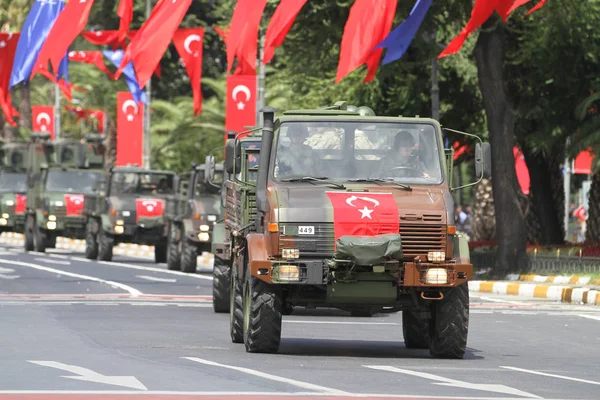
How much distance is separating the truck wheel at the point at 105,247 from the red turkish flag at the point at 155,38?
1132 cm

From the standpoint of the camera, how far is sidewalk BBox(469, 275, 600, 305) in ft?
89.5

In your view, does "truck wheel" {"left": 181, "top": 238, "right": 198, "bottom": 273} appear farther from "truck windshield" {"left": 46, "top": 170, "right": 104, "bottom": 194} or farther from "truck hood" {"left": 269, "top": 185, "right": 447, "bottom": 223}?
"truck hood" {"left": 269, "top": 185, "right": 447, "bottom": 223}

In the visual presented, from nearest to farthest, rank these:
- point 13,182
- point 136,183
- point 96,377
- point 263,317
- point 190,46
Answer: point 96,377
point 263,317
point 190,46
point 136,183
point 13,182

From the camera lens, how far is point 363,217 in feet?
50.2

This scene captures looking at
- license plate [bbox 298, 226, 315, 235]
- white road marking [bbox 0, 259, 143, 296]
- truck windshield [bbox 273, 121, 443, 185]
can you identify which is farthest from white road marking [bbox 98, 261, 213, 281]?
license plate [bbox 298, 226, 315, 235]

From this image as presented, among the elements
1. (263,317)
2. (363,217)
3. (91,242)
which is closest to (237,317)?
(263,317)

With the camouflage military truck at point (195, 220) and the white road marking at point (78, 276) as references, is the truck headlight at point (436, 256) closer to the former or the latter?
the white road marking at point (78, 276)

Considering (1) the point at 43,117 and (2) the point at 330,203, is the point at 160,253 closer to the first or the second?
(1) the point at 43,117

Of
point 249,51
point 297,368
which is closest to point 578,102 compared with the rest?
point 249,51

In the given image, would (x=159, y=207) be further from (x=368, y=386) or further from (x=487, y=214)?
(x=368, y=386)

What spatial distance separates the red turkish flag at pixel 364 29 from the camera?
1062 inches

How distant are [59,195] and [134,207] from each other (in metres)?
6.12

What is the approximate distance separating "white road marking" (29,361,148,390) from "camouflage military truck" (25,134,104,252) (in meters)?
31.4

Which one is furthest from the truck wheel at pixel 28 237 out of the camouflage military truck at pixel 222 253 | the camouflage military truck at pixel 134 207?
the camouflage military truck at pixel 222 253
